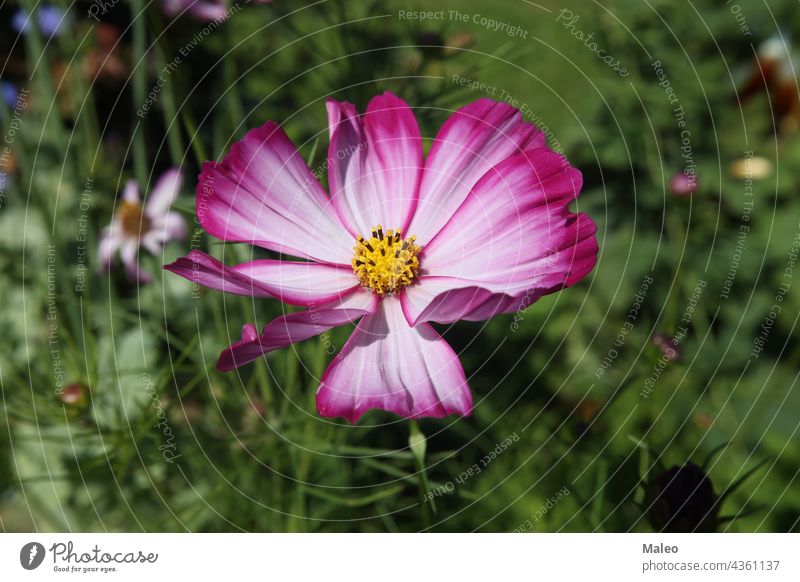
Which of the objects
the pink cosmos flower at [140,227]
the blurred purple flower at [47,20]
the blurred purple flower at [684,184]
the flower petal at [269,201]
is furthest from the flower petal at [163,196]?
the blurred purple flower at [684,184]

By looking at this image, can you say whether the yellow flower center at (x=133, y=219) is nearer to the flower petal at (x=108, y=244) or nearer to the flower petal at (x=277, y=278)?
the flower petal at (x=108, y=244)

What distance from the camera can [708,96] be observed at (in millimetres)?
970

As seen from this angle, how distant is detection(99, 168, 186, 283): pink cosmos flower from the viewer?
757 millimetres

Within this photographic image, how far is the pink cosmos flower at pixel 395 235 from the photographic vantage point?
1.32ft

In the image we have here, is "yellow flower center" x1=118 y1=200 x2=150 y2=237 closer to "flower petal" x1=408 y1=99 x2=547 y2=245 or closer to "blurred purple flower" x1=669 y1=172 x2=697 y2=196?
"flower petal" x1=408 y1=99 x2=547 y2=245

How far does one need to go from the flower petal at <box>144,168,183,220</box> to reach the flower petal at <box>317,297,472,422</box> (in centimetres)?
42

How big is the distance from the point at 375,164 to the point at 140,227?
1.17 feet

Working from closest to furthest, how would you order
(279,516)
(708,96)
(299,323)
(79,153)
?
(299,323) → (279,516) → (79,153) → (708,96)

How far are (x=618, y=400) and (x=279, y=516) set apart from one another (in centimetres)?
37

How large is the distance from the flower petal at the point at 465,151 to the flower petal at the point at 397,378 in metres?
0.09

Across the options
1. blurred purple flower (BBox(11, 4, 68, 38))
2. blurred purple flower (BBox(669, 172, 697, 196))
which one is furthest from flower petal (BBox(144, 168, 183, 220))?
blurred purple flower (BBox(669, 172, 697, 196))

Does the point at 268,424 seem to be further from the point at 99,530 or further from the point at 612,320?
the point at 612,320
